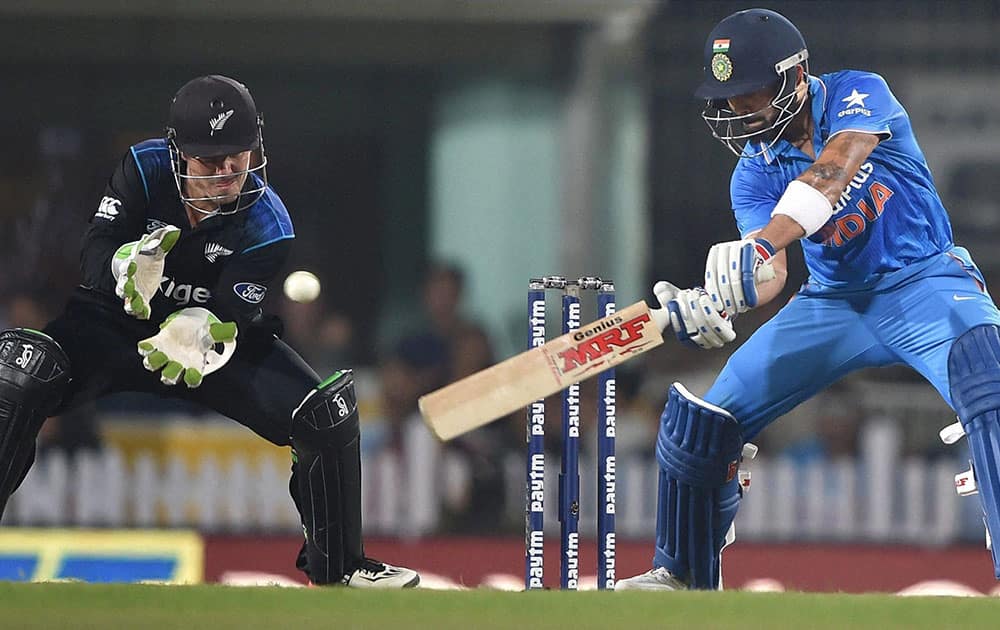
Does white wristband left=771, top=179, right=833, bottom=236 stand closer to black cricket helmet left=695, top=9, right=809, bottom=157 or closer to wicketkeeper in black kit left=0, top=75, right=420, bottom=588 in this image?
black cricket helmet left=695, top=9, right=809, bottom=157

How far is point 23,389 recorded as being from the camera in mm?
3680

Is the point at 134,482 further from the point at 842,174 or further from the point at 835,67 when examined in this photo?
the point at 842,174

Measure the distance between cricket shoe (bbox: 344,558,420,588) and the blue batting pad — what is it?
131 cm

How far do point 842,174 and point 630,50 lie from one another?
4.14 m

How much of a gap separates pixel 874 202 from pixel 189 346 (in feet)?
5.28

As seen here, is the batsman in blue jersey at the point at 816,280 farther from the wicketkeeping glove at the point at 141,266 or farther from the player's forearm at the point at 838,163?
the wicketkeeping glove at the point at 141,266

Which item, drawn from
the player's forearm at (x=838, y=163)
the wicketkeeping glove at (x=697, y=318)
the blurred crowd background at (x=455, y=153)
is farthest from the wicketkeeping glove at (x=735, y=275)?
the blurred crowd background at (x=455, y=153)

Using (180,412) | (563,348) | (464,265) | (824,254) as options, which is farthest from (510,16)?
(563,348)

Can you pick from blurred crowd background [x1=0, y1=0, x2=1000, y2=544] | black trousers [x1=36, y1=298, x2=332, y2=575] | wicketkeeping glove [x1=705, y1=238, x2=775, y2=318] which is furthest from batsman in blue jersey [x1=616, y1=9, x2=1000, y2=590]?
blurred crowd background [x1=0, y1=0, x2=1000, y2=544]

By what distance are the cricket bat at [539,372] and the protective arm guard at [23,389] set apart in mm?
954

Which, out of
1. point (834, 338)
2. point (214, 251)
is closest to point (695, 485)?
point (834, 338)

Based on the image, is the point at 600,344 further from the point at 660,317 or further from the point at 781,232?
the point at 781,232

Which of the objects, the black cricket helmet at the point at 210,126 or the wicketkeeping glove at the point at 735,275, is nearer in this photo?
the wicketkeeping glove at the point at 735,275

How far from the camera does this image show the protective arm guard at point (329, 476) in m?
→ 3.86
